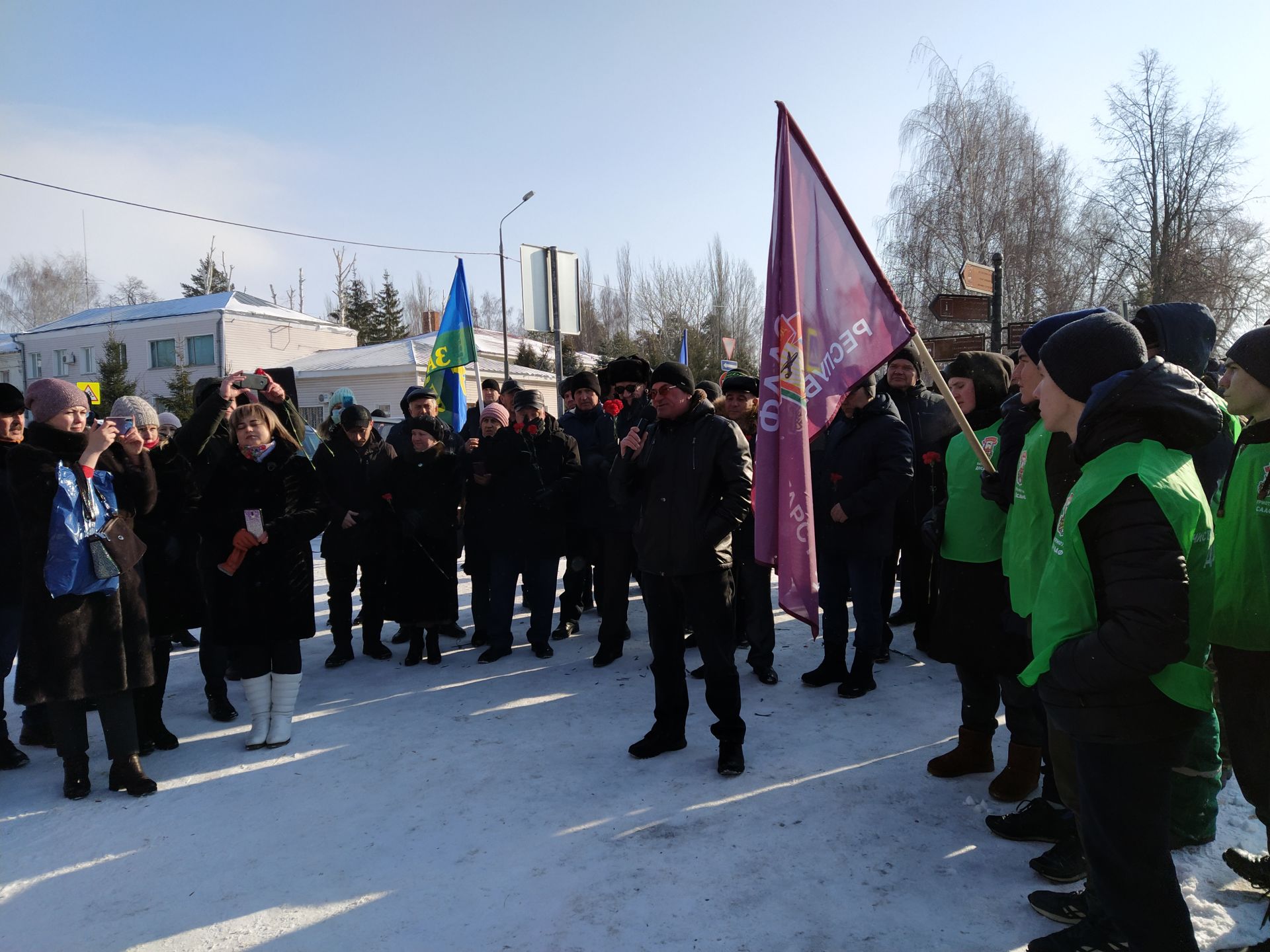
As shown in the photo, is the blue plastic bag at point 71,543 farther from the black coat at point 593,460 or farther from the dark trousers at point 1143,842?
the dark trousers at point 1143,842

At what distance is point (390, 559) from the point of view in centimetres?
621

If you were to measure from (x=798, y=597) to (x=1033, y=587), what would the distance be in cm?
132

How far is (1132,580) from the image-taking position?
6.40 ft

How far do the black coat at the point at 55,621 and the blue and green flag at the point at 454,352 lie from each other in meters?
6.87

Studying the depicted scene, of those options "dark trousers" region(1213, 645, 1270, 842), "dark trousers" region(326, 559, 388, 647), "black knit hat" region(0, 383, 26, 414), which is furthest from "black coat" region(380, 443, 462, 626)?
"dark trousers" region(1213, 645, 1270, 842)

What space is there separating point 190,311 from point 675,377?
3569 centimetres

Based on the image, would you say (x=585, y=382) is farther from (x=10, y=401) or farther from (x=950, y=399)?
(x=950, y=399)

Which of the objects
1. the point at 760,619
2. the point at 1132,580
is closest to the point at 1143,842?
the point at 1132,580

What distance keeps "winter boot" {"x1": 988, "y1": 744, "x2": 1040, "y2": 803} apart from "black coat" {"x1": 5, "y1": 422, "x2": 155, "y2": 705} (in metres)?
4.13

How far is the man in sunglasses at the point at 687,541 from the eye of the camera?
407cm


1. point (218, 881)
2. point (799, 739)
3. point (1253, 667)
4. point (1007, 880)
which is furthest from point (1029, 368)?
point (218, 881)

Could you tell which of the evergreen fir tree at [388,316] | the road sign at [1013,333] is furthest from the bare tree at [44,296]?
the road sign at [1013,333]

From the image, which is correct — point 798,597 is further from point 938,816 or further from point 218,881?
point 218,881

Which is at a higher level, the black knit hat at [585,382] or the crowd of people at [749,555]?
the black knit hat at [585,382]
